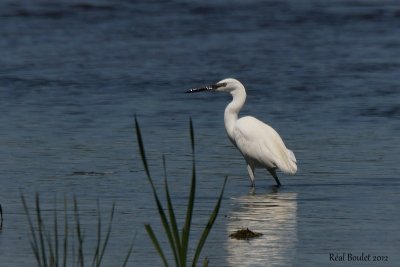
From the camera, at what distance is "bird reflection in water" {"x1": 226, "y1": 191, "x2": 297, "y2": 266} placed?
22.7 ft

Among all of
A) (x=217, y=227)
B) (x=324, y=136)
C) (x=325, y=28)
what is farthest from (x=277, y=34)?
(x=217, y=227)

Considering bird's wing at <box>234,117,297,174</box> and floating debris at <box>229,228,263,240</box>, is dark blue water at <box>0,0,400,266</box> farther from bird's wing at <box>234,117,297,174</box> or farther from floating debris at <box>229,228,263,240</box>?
bird's wing at <box>234,117,297,174</box>

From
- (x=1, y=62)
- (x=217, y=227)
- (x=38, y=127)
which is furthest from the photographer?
(x=1, y=62)

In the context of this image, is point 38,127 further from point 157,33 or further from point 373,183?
point 157,33

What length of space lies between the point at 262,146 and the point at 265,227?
100 inches

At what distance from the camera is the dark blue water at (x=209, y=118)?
25.9 ft

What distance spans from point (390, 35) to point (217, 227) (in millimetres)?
13912

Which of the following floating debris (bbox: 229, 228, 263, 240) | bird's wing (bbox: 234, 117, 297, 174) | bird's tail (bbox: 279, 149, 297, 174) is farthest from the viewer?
bird's wing (bbox: 234, 117, 297, 174)

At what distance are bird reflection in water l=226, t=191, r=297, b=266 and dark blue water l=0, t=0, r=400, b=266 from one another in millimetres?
17

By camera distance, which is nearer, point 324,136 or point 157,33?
point 324,136

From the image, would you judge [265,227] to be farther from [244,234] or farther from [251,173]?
A: [251,173]

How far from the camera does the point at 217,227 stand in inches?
316

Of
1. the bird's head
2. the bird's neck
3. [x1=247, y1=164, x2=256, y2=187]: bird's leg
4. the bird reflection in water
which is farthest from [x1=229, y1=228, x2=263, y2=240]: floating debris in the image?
the bird's head

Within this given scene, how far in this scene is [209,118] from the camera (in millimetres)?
13469
